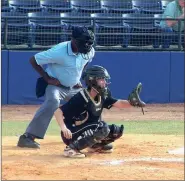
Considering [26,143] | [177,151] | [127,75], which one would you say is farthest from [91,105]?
[127,75]

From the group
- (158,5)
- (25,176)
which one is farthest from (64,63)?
(158,5)

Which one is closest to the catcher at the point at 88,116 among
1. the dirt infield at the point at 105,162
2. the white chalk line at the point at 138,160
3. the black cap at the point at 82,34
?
the dirt infield at the point at 105,162

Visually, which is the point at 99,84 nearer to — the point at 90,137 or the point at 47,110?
the point at 90,137

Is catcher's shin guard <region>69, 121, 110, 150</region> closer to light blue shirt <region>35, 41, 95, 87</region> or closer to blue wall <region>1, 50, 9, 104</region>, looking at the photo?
light blue shirt <region>35, 41, 95, 87</region>

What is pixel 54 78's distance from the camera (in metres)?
8.24

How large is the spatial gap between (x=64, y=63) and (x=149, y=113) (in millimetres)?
5502

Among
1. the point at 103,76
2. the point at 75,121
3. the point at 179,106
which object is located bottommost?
the point at 179,106

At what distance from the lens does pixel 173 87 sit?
15.0 metres

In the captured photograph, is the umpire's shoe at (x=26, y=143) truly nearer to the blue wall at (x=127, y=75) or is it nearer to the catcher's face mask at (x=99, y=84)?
the catcher's face mask at (x=99, y=84)

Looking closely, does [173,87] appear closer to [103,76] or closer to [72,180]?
[103,76]

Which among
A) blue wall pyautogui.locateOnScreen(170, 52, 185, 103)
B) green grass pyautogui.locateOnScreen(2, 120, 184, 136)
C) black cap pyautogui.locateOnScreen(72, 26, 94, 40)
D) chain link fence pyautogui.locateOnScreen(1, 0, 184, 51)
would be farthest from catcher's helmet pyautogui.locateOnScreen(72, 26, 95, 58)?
blue wall pyautogui.locateOnScreen(170, 52, 185, 103)

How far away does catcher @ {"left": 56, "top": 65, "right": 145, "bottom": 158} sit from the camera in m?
7.50

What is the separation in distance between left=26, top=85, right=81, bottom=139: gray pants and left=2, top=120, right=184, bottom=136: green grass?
5.54ft

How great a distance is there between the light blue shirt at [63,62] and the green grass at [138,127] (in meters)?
1.97
